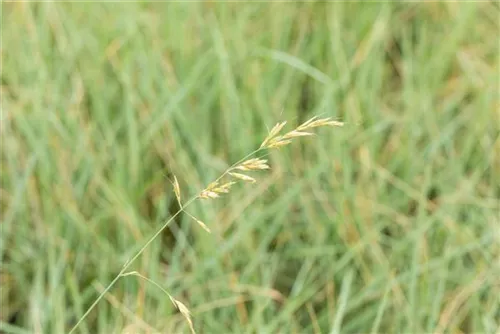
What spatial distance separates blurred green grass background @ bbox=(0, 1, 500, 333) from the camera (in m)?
1.50

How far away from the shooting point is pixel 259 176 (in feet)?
5.66

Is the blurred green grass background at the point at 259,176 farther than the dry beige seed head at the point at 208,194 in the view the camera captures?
Yes

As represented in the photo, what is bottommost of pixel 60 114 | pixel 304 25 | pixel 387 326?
pixel 387 326

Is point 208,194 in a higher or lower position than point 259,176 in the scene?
higher

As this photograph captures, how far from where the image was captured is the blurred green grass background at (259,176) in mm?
1501

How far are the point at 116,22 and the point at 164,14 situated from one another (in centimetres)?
12

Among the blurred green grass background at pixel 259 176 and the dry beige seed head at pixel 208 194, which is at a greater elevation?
the dry beige seed head at pixel 208 194

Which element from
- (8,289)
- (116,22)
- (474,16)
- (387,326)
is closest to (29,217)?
(8,289)

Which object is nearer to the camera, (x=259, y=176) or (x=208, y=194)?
(x=208, y=194)

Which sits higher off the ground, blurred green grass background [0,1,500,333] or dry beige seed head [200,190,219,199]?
dry beige seed head [200,190,219,199]

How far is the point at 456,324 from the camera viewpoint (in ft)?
4.77

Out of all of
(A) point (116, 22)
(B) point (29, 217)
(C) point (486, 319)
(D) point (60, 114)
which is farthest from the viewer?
(A) point (116, 22)

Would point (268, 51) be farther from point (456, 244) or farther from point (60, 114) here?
point (456, 244)

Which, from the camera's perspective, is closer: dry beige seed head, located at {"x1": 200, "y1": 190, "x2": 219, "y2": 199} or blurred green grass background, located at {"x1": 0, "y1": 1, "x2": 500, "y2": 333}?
dry beige seed head, located at {"x1": 200, "y1": 190, "x2": 219, "y2": 199}
